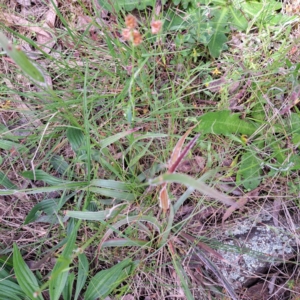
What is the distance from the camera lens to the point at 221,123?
4.35 ft

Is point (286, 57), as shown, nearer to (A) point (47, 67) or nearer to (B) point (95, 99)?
(B) point (95, 99)

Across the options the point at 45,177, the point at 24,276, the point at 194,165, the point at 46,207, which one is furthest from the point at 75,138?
the point at 24,276

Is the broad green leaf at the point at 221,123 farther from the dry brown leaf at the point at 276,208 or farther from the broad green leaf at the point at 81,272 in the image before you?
the broad green leaf at the point at 81,272

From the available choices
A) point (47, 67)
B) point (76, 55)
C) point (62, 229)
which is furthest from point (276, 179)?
point (47, 67)

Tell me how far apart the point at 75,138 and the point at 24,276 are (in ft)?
2.03

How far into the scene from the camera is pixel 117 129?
1.42m

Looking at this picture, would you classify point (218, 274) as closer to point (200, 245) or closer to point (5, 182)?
point (200, 245)

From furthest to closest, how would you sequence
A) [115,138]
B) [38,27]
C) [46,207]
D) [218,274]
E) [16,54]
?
1. [38,27]
2. [46,207]
3. [218,274]
4. [115,138]
5. [16,54]

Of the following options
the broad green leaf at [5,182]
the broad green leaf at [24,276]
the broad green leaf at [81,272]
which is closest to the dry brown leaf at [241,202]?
the broad green leaf at [81,272]

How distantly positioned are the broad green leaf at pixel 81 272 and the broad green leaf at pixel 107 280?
0.11 ft

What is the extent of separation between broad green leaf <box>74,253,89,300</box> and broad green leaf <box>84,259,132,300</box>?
0.03 meters

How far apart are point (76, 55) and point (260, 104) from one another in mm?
867

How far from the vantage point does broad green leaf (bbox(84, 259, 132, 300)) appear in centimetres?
133

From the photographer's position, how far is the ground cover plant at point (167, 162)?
132 cm
